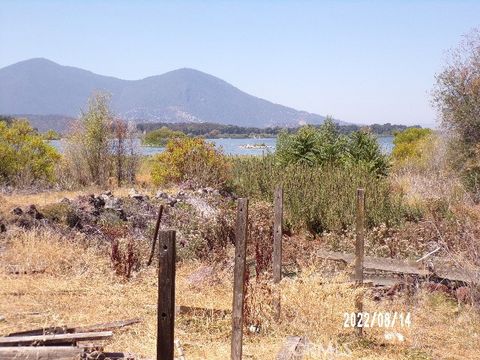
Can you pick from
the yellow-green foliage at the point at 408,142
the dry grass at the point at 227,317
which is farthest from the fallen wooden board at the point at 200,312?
the yellow-green foliage at the point at 408,142

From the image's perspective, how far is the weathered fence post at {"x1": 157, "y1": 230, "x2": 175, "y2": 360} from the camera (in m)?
3.81

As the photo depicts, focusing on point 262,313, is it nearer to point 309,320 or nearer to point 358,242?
point 309,320

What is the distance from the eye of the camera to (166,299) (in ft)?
12.6

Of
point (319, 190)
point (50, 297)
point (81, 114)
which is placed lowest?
point (50, 297)

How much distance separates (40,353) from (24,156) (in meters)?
17.0

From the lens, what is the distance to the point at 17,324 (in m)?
7.55

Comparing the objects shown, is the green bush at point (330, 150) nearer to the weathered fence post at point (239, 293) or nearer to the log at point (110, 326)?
the log at point (110, 326)

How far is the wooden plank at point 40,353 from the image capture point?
5.32 m

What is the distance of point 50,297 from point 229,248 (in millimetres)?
3734

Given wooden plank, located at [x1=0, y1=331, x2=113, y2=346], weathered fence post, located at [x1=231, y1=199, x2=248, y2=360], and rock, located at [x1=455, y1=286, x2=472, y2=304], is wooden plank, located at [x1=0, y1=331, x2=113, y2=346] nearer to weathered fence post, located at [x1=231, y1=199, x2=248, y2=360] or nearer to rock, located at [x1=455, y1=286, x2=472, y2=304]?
weathered fence post, located at [x1=231, y1=199, x2=248, y2=360]

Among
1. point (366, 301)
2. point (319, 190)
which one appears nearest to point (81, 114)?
point (319, 190)

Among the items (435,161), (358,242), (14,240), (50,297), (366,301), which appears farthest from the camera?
(435,161)

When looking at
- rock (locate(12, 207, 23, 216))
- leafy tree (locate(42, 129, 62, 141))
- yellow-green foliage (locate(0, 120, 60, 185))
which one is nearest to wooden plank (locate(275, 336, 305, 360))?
rock (locate(12, 207, 23, 216))

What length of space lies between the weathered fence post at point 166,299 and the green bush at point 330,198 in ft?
32.6
